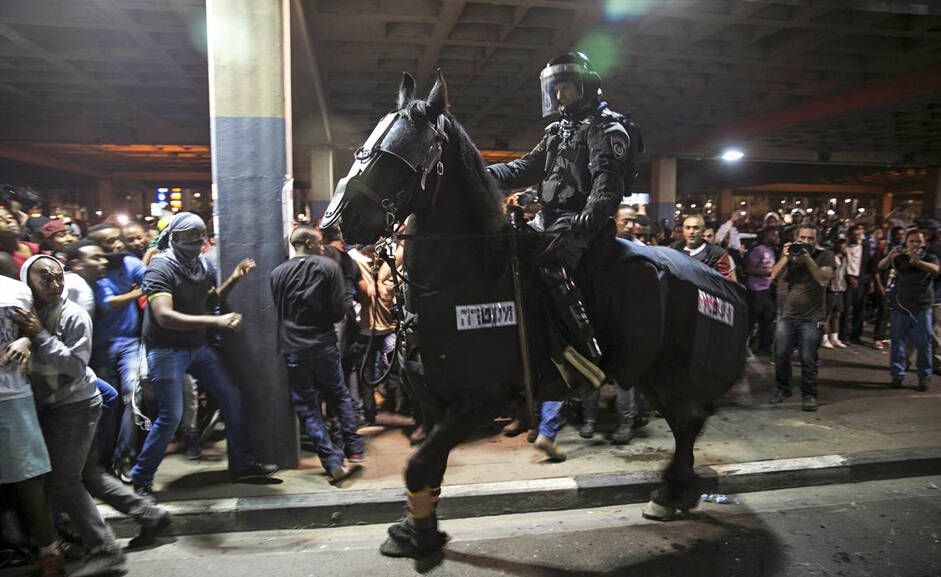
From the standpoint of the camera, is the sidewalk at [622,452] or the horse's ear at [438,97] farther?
the sidewalk at [622,452]

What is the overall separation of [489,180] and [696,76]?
9952mm

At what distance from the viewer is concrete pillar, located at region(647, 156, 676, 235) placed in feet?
61.7

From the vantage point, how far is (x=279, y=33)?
460cm

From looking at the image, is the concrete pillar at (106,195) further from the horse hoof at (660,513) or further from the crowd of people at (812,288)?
the horse hoof at (660,513)

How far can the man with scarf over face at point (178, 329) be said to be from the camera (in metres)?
4.17

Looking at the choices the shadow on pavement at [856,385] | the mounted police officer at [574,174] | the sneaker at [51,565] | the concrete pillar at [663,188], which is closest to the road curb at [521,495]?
the sneaker at [51,565]

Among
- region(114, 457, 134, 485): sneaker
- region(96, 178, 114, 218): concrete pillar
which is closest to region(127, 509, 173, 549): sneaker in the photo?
region(114, 457, 134, 485): sneaker

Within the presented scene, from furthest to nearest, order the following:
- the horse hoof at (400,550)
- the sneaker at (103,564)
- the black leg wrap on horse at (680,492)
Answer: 1. the black leg wrap on horse at (680,492)
2. the horse hoof at (400,550)
3. the sneaker at (103,564)

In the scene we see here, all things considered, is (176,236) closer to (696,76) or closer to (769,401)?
(769,401)

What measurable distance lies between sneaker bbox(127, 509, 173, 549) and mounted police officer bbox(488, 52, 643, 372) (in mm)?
3048

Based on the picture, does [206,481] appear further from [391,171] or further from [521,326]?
[391,171]

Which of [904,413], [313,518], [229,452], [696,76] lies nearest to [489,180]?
[313,518]

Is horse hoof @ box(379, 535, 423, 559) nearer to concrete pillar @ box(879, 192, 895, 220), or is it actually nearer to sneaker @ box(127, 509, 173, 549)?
sneaker @ box(127, 509, 173, 549)

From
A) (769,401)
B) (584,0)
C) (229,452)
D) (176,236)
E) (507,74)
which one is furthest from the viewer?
(507,74)
